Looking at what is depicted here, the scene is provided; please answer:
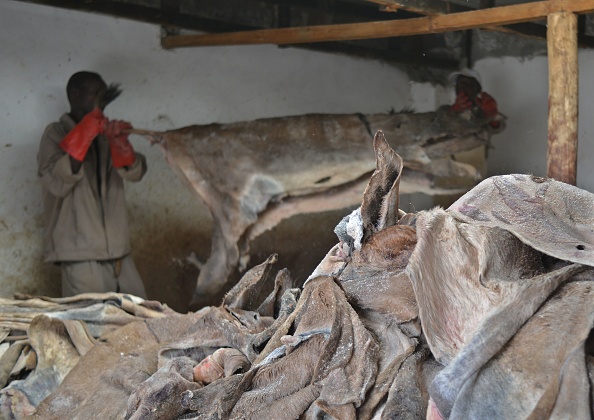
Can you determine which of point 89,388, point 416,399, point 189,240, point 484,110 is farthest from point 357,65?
point 416,399

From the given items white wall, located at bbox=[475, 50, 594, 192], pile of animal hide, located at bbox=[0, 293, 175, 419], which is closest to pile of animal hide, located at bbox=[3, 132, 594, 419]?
pile of animal hide, located at bbox=[0, 293, 175, 419]

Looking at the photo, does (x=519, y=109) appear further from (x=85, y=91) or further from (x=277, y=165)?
(x=85, y=91)

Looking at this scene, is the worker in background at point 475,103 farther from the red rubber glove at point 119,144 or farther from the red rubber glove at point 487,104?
the red rubber glove at point 119,144

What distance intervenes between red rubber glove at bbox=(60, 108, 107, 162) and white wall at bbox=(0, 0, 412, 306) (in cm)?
68

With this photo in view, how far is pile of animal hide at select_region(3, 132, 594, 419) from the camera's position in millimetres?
1482

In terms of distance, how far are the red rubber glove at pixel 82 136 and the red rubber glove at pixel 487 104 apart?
267 cm

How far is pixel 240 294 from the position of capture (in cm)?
271

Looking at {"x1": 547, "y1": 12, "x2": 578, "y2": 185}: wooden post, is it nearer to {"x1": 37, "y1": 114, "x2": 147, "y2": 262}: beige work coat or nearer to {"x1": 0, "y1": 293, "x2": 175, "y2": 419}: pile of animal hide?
{"x1": 0, "y1": 293, "x2": 175, "y2": 419}: pile of animal hide

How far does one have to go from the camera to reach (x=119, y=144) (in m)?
4.73

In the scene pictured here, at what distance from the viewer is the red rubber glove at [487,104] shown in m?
5.70

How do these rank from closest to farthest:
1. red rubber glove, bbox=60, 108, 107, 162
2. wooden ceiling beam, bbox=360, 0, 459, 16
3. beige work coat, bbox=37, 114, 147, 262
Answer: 1. wooden ceiling beam, bbox=360, 0, 459, 16
2. red rubber glove, bbox=60, 108, 107, 162
3. beige work coat, bbox=37, 114, 147, 262

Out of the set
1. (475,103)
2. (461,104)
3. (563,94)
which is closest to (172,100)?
(461,104)

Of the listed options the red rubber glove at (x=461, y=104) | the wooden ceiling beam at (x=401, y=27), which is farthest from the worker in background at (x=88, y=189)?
the red rubber glove at (x=461, y=104)

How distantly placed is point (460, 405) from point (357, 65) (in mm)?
5280
